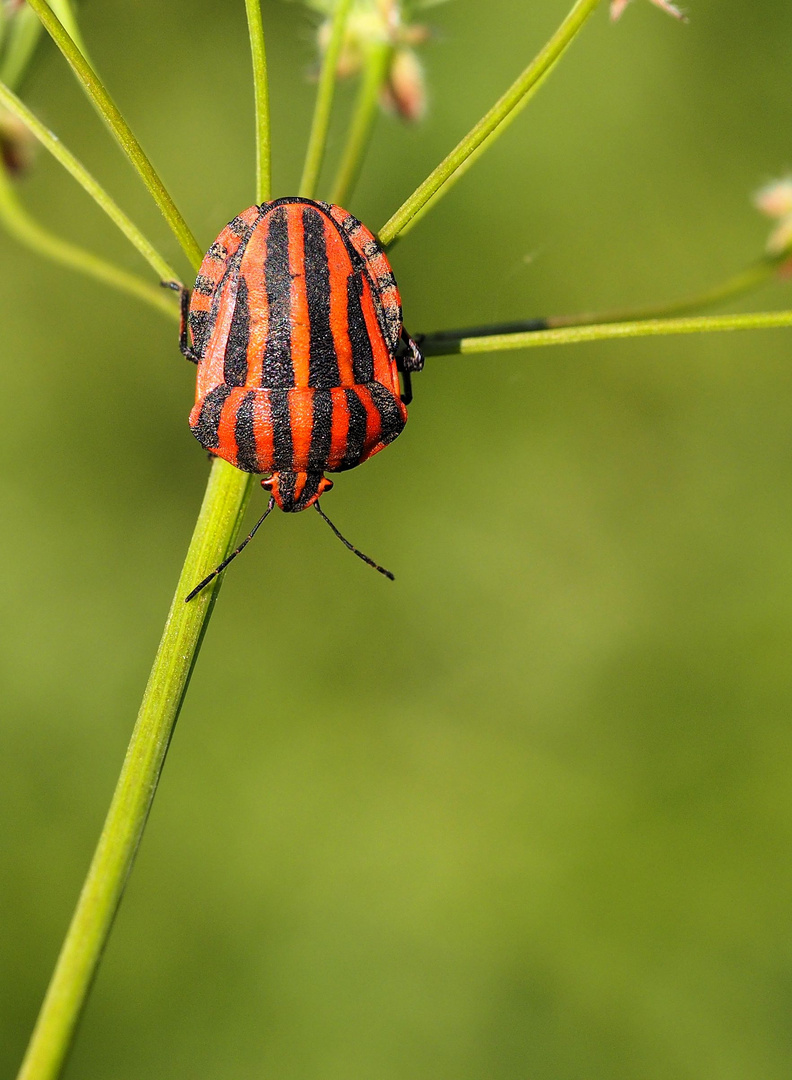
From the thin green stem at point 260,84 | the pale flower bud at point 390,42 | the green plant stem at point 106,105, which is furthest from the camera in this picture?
the pale flower bud at point 390,42

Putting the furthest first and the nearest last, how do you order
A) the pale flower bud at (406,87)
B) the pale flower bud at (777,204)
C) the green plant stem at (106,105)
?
the pale flower bud at (406,87) < the pale flower bud at (777,204) < the green plant stem at (106,105)

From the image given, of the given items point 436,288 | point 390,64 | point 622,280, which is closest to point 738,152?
point 622,280

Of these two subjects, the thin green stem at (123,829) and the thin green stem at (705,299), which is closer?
the thin green stem at (123,829)

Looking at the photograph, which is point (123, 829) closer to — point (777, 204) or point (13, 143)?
point (13, 143)

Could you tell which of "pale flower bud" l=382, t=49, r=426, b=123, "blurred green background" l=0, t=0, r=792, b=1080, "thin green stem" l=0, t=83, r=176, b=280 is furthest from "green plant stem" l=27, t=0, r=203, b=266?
"blurred green background" l=0, t=0, r=792, b=1080

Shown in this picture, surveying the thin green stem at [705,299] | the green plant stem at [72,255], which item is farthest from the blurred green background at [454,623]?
the thin green stem at [705,299]

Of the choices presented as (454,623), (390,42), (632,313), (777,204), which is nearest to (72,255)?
(390,42)

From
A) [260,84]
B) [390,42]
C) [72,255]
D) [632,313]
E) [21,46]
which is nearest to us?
[260,84]

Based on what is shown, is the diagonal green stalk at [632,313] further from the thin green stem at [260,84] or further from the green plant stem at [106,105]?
the green plant stem at [106,105]
